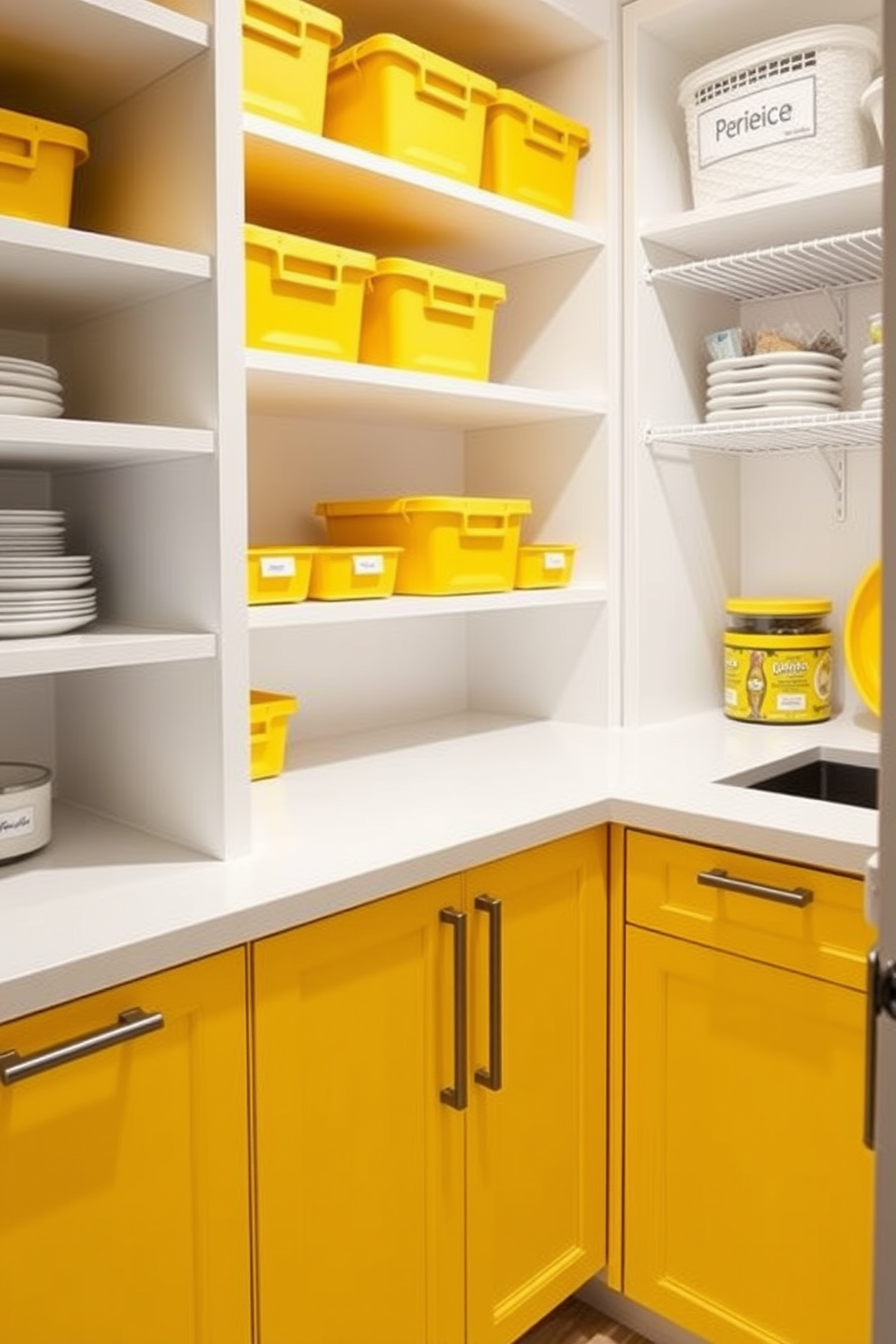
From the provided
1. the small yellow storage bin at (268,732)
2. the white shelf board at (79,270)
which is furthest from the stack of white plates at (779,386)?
the white shelf board at (79,270)

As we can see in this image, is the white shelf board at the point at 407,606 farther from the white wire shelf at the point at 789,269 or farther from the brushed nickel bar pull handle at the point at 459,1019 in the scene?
the white wire shelf at the point at 789,269

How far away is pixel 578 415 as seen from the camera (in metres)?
2.12

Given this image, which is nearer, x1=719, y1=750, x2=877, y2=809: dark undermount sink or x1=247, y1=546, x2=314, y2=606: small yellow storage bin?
x1=247, y1=546, x2=314, y2=606: small yellow storage bin

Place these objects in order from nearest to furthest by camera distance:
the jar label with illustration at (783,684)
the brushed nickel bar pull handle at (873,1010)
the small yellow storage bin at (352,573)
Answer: the brushed nickel bar pull handle at (873,1010) < the small yellow storage bin at (352,573) < the jar label with illustration at (783,684)

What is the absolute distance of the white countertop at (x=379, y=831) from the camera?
1.15m

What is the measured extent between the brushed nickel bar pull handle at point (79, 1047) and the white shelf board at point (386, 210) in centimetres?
115

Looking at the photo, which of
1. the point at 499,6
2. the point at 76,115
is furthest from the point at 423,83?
the point at 76,115

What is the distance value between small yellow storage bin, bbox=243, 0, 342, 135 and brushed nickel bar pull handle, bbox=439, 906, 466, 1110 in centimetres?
116

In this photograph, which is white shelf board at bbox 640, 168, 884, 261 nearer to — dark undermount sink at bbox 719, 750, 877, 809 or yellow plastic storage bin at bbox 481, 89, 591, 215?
yellow plastic storage bin at bbox 481, 89, 591, 215

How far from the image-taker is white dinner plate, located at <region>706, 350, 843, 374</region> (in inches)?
79.7

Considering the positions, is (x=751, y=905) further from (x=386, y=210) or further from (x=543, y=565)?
(x=386, y=210)

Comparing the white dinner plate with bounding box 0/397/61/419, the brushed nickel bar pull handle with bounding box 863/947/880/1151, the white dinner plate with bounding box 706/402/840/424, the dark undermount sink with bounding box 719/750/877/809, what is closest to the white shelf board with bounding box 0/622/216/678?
the white dinner plate with bounding box 0/397/61/419

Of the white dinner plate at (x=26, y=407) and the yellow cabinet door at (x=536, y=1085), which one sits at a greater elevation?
the white dinner plate at (x=26, y=407)

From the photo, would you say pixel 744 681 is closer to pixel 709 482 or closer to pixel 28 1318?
pixel 709 482
